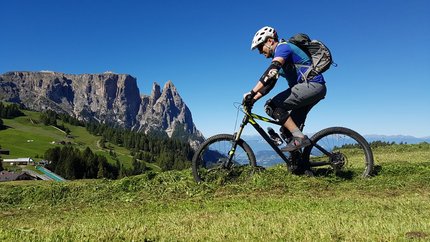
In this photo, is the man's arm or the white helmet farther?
the white helmet

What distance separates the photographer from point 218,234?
498cm

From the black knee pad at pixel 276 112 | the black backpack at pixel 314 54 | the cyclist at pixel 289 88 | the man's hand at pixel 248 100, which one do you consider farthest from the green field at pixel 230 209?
the black backpack at pixel 314 54

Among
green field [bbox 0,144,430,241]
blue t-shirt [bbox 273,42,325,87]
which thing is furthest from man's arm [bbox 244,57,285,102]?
green field [bbox 0,144,430,241]

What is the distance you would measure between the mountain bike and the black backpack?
1.71 m

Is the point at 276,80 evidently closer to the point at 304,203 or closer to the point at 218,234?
the point at 304,203

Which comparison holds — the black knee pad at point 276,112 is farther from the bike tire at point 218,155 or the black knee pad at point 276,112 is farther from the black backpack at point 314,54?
the bike tire at point 218,155

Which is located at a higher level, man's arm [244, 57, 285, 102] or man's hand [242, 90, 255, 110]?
man's arm [244, 57, 285, 102]

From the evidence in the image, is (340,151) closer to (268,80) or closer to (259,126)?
(259,126)

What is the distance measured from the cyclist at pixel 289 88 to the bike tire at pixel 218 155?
4.00 feet

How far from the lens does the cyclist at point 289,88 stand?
31.8 ft

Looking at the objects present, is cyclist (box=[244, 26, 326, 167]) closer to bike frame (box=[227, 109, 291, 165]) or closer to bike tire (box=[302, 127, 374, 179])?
bike frame (box=[227, 109, 291, 165])

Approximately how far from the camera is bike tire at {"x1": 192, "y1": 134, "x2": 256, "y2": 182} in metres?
11.1

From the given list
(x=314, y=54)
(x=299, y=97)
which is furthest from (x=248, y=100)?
(x=314, y=54)

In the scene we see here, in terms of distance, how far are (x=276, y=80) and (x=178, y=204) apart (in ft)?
13.3
